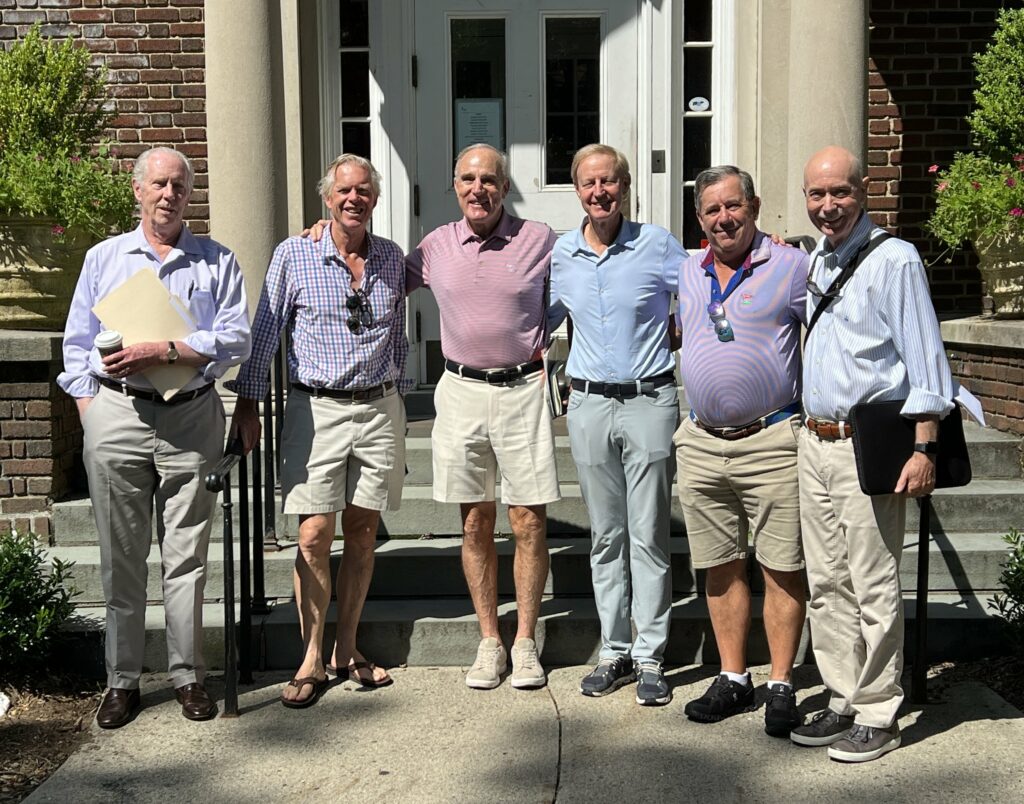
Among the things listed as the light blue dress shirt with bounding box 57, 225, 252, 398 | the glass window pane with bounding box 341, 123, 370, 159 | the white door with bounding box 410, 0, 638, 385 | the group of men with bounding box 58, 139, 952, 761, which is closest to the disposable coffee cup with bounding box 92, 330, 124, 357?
the group of men with bounding box 58, 139, 952, 761

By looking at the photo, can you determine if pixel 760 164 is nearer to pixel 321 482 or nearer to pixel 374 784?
pixel 321 482

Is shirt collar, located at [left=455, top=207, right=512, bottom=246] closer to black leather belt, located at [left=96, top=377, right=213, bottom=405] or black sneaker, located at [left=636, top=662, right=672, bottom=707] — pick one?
black leather belt, located at [left=96, top=377, right=213, bottom=405]

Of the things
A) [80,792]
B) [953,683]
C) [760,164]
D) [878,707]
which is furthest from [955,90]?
[80,792]

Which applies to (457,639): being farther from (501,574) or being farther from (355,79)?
(355,79)

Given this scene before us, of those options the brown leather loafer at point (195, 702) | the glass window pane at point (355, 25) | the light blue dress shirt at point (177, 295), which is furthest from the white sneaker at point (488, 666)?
the glass window pane at point (355, 25)

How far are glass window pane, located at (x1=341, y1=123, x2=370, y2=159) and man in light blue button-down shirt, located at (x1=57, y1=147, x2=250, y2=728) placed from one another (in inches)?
143

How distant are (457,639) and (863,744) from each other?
1.68m

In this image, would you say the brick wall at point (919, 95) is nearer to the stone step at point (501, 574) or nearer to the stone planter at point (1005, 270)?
the stone planter at point (1005, 270)

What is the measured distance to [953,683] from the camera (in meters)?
4.70

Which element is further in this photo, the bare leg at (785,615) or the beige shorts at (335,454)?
the beige shorts at (335,454)

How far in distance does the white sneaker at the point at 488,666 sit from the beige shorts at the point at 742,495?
87 centimetres

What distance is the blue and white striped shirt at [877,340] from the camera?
385 cm

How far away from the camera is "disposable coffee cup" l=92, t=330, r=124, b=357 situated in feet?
13.4

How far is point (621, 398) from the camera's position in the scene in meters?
4.49
